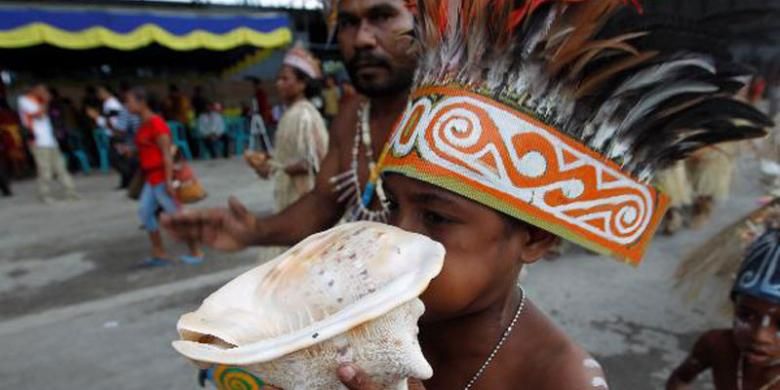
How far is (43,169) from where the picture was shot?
8453 mm

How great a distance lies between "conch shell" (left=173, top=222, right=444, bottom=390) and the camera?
0.71 metres

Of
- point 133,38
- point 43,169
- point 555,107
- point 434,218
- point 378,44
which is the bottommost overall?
point 43,169

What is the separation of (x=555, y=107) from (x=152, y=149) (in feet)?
16.3

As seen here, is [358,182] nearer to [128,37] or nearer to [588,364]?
[588,364]

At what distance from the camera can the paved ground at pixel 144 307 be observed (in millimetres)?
3428

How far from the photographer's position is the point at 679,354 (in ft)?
11.4

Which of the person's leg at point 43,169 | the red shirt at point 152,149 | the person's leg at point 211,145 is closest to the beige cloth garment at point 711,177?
the red shirt at point 152,149

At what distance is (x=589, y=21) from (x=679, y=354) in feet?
10.1

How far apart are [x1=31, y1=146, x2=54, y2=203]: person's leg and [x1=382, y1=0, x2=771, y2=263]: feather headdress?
8.82 m

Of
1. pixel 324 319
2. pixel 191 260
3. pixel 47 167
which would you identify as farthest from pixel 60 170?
pixel 324 319

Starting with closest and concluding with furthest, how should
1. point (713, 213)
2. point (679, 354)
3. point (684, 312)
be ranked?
point (679, 354) < point (684, 312) < point (713, 213)

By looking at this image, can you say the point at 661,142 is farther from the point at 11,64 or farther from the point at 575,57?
the point at 11,64

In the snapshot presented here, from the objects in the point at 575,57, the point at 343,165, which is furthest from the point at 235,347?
the point at 343,165

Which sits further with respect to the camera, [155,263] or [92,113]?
[92,113]
